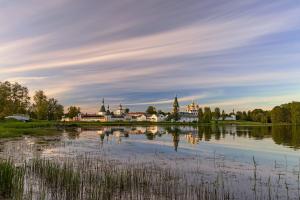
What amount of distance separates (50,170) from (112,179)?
412cm

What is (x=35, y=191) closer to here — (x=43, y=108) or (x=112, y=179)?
(x=112, y=179)

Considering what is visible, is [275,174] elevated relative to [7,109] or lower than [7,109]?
Result: lower

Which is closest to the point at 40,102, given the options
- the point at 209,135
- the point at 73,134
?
the point at 73,134

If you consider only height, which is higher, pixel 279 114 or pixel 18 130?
pixel 279 114

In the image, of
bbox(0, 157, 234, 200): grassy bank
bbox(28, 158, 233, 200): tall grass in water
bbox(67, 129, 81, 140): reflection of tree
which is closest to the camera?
bbox(0, 157, 234, 200): grassy bank

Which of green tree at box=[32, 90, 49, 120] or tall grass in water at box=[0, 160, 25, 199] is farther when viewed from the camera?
green tree at box=[32, 90, 49, 120]

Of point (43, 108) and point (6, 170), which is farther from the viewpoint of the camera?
point (43, 108)

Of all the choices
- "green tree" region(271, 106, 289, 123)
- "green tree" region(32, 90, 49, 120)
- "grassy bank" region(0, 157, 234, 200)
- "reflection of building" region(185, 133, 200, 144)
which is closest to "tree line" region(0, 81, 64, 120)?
"green tree" region(32, 90, 49, 120)

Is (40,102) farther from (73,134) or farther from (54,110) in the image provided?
(73,134)

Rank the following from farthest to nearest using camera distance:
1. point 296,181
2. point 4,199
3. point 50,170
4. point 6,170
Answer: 1. point 296,181
2. point 50,170
3. point 6,170
4. point 4,199

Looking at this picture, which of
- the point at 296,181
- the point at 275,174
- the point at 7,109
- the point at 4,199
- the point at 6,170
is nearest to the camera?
the point at 4,199

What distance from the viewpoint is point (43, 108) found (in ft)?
431

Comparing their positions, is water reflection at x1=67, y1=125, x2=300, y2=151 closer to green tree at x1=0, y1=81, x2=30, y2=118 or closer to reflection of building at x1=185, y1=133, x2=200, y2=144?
reflection of building at x1=185, y1=133, x2=200, y2=144

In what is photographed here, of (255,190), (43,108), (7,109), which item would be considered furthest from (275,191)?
(43,108)
